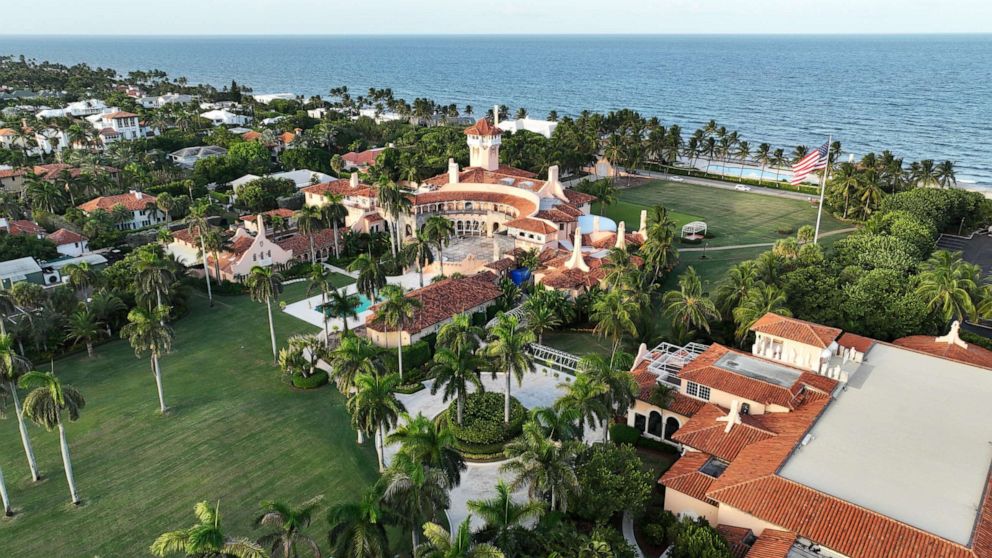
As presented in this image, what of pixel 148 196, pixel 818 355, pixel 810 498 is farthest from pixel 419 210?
pixel 810 498

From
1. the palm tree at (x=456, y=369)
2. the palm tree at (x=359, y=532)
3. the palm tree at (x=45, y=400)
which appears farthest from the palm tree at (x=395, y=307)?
the palm tree at (x=359, y=532)

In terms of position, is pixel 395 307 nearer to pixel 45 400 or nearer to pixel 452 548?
pixel 45 400

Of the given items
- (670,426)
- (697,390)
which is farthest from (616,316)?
(670,426)

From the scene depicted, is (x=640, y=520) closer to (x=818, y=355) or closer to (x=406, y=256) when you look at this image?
(x=818, y=355)

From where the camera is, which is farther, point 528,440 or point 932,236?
point 932,236

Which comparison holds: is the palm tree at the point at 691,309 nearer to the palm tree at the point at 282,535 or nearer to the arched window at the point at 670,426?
the arched window at the point at 670,426

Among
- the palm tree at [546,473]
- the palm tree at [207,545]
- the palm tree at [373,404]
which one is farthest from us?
the palm tree at [373,404]
